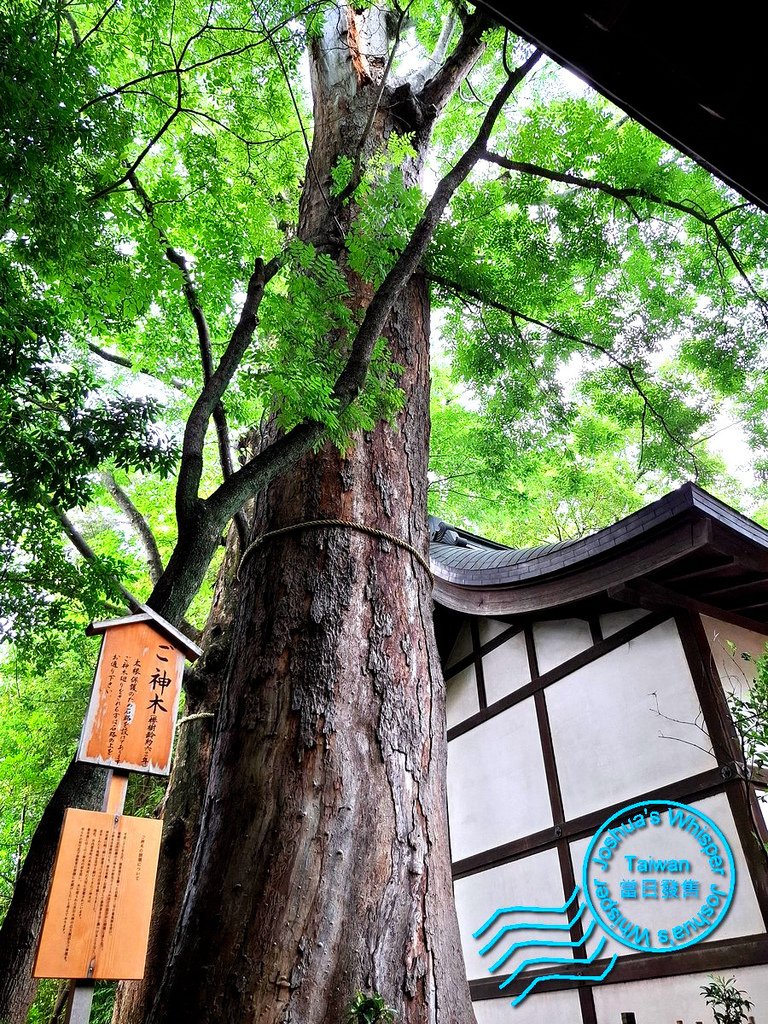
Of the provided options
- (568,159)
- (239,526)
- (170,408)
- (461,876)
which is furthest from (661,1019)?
(170,408)

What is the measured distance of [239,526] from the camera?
163 inches

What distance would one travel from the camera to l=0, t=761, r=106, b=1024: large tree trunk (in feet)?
7.47

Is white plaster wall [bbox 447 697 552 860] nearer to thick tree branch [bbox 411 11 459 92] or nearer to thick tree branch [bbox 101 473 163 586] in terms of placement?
thick tree branch [bbox 101 473 163 586]

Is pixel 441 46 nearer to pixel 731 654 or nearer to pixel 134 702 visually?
pixel 731 654

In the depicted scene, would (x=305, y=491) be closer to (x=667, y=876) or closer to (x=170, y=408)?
(x=667, y=876)

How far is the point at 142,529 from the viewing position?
6203mm

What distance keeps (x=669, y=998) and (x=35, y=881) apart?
14.7 ft

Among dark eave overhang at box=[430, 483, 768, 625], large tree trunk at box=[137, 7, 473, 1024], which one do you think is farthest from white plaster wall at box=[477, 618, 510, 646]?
large tree trunk at box=[137, 7, 473, 1024]

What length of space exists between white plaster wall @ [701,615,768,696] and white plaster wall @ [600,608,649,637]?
20.4 inches

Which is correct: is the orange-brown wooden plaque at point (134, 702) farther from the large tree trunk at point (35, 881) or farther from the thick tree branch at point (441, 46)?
the thick tree branch at point (441, 46)

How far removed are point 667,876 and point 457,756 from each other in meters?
2.72

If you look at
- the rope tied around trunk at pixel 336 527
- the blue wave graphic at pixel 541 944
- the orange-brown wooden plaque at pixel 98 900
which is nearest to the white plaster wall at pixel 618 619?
the blue wave graphic at pixel 541 944

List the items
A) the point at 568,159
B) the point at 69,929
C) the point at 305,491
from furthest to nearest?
the point at 568,159 < the point at 305,491 < the point at 69,929

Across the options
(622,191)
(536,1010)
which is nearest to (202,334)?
(622,191)
